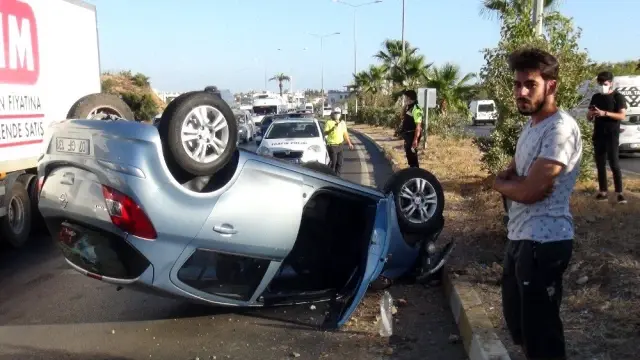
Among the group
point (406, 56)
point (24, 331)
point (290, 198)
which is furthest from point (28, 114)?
point (406, 56)

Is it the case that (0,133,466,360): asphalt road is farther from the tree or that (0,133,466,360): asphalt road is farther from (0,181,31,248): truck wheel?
the tree

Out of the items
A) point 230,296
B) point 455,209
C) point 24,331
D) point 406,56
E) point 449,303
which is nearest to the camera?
point 230,296

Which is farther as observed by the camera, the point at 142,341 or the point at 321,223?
the point at 321,223

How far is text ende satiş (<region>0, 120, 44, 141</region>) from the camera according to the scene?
26.2 ft

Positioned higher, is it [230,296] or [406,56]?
[406,56]

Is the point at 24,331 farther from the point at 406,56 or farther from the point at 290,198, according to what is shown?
the point at 406,56

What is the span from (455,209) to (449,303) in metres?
4.03

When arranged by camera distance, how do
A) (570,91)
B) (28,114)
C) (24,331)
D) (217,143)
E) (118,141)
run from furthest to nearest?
1. (570,91)
2. (28,114)
3. (24,331)
4. (217,143)
5. (118,141)

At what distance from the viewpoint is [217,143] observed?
470cm

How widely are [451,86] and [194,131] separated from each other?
29.0m

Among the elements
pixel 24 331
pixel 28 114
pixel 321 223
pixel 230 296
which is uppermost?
pixel 28 114

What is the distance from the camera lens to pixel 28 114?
28.2 feet

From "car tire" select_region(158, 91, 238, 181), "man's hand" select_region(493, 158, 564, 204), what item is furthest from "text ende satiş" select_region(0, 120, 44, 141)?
"man's hand" select_region(493, 158, 564, 204)

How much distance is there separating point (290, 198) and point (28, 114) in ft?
16.8
